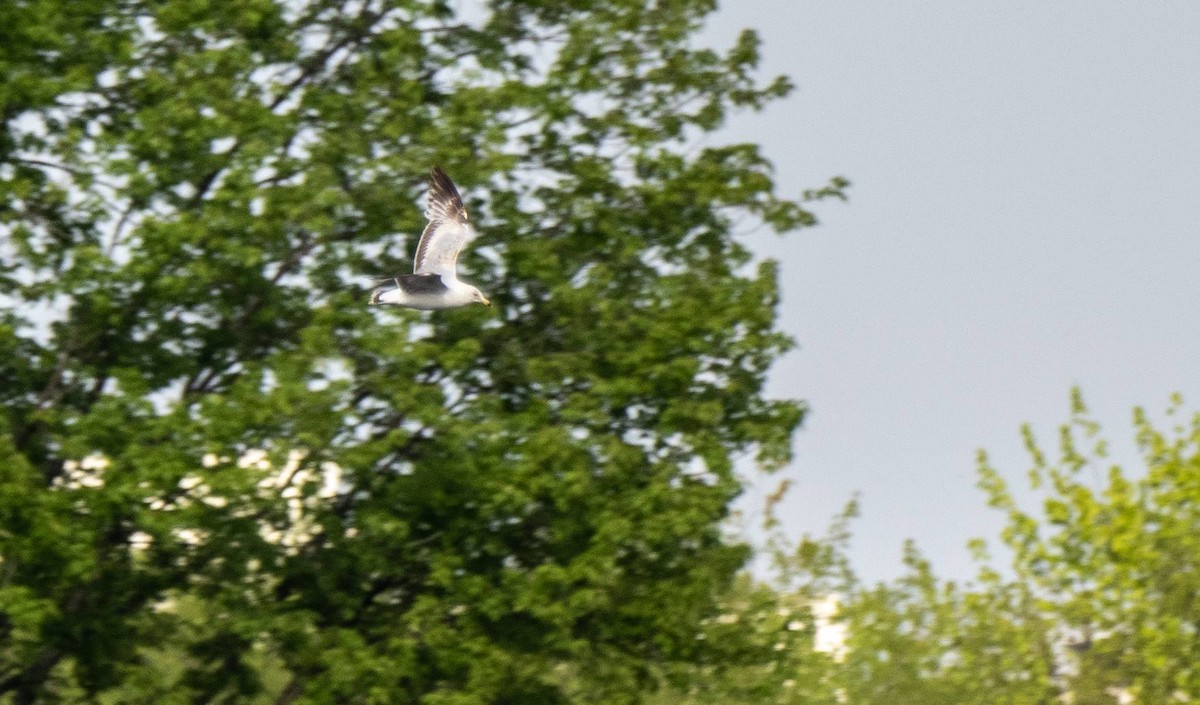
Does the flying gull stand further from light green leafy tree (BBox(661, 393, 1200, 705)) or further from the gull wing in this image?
light green leafy tree (BBox(661, 393, 1200, 705))

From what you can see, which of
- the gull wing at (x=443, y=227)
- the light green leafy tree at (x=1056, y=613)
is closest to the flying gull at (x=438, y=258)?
the gull wing at (x=443, y=227)

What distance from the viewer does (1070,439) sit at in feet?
112

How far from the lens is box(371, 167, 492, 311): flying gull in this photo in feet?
49.7

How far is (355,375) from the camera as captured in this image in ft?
65.9

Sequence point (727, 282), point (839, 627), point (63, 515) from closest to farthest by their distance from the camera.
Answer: point (63, 515), point (727, 282), point (839, 627)

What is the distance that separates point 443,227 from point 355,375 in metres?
4.97

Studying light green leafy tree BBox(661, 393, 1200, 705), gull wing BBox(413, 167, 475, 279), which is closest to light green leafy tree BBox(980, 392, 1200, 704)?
light green leafy tree BBox(661, 393, 1200, 705)

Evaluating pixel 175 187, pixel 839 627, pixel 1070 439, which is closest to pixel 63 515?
pixel 175 187

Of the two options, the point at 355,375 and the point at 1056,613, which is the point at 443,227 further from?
the point at 1056,613

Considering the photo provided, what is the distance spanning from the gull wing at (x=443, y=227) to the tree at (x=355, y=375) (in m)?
3.01

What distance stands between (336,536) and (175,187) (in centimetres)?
342

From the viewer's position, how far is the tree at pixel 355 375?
59.9ft

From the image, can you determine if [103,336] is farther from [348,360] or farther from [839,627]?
[839,627]

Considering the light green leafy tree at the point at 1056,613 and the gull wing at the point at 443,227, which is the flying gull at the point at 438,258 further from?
the light green leafy tree at the point at 1056,613
